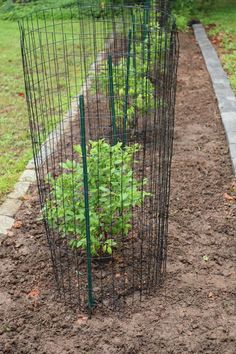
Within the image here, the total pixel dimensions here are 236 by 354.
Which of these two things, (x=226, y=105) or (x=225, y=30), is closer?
(x=226, y=105)

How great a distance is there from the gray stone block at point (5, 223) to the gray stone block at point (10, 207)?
0.06m

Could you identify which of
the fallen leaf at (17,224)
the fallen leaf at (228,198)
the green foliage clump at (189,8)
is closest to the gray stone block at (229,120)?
the fallen leaf at (228,198)

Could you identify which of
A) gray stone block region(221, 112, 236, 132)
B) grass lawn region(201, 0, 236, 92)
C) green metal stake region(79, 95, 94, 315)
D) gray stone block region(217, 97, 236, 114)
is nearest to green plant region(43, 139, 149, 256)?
green metal stake region(79, 95, 94, 315)

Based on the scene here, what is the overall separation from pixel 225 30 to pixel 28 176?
7.19 metres

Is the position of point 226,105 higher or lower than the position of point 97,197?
lower

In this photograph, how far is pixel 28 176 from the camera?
15.1 ft

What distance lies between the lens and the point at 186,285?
3.18 meters

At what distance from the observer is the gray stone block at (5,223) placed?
3.79 metres

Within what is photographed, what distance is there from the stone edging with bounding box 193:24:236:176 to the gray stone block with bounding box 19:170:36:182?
73.5 inches

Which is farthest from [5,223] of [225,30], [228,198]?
[225,30]

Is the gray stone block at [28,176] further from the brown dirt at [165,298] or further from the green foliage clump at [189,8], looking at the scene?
the green foliage clump at [189,8]

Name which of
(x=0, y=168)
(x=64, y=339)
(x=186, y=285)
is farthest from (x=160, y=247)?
(x=0, y=168)

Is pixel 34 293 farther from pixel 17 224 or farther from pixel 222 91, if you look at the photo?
pixel 222 91

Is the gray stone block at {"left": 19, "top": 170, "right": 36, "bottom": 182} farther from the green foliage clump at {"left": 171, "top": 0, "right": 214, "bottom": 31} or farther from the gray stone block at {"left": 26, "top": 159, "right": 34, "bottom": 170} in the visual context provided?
the green foliage clump at {"left": 171, "top": 0, "right": 214, "bottom": 31}
